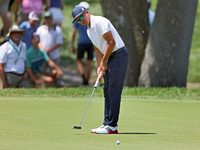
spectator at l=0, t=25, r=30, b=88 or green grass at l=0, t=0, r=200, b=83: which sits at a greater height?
spectator at l=0, t=25, r=30, b=88

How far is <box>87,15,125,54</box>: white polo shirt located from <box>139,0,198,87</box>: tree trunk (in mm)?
6536

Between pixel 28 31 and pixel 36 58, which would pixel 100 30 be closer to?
pixel 36 58

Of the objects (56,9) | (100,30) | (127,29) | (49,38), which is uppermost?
(100,30)

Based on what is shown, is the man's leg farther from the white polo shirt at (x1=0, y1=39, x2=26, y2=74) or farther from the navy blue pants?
the white polo shirt at (x1=0, y1=39, x2=26, y2=74)

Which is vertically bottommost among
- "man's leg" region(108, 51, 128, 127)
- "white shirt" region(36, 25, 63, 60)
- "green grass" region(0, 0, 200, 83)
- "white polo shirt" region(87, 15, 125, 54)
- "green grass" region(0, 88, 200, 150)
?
"green grass" region(0, 0, 200, 83)

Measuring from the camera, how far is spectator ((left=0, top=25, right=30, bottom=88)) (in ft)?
42.4

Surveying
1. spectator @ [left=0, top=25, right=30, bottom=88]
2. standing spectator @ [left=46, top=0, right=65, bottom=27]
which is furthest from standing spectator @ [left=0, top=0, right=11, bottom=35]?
spectator @ [left=0, top=25, right=30, bottom=88]

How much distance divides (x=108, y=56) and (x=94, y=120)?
152 centimetres

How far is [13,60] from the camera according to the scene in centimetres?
1302

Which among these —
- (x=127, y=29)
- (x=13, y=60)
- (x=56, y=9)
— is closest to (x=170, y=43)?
(x=127, y=29)

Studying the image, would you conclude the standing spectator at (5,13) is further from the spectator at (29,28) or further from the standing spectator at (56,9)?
the spectator at (29,28)

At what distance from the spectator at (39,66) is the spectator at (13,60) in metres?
1.27

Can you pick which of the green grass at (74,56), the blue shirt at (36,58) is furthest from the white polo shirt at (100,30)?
the green grass at (74,56)

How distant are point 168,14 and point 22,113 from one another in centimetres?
597
